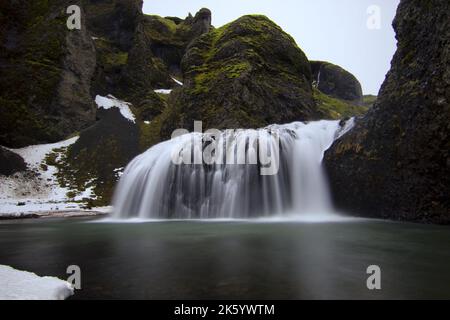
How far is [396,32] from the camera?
44.4ft

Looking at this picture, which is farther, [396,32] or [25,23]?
[25,23]

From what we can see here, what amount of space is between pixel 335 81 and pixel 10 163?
85698 mm

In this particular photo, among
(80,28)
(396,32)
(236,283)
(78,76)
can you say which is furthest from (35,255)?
(80,28)

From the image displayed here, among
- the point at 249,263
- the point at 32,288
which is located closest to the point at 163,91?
the point at 249,263

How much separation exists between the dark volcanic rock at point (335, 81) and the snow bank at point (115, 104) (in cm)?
6518

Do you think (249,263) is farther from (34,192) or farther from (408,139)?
(34,192)

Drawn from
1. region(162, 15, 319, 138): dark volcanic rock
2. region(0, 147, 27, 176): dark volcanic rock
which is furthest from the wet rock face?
region(0, 147, 27, 176): dark volcanic rock

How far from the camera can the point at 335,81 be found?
294ft

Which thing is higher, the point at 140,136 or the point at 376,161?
the point at 140,136

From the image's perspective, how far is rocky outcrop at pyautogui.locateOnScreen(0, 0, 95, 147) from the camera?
29141mm
